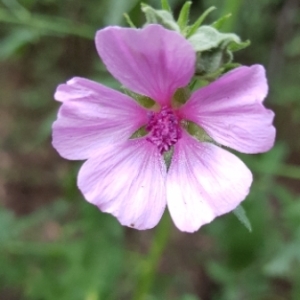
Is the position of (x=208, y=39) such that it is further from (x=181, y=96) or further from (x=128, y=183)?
(x=128, y=183)

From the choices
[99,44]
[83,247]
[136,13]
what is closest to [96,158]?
[99,44]

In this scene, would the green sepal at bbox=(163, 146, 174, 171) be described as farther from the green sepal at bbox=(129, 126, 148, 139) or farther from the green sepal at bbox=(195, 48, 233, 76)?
the green sepal at bbox=(195, 48, 233, 76)

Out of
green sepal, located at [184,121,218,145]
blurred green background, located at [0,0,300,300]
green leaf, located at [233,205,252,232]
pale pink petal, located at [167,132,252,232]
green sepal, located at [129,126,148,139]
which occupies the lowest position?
blurred green background, located at [0,0,300,300]

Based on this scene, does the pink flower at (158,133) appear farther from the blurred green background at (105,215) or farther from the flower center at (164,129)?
the blurred green background at (105,215)

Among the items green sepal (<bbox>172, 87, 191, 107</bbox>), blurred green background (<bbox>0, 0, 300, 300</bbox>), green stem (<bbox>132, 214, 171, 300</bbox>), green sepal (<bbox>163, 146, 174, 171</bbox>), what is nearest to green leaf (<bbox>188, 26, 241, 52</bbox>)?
green sepal (<bbox>172, 87, 191, 107</bbox>)

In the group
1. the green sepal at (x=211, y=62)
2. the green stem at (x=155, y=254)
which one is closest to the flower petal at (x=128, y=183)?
the green sepal at (x=211, y=62)

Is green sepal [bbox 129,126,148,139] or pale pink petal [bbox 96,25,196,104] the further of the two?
green sepal [bbox 129,126,148,139]

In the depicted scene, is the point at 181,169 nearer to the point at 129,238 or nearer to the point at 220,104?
the point at 220,104
